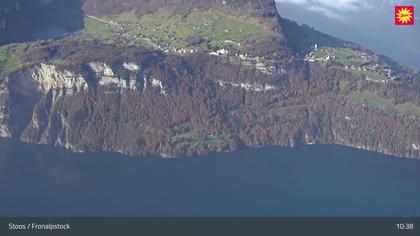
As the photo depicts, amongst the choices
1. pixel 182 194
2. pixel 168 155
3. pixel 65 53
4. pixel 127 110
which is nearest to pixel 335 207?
pixel 182 194

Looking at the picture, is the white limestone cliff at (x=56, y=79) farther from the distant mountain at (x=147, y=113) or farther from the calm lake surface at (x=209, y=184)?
the calm lake surface at (x=209, y=184)

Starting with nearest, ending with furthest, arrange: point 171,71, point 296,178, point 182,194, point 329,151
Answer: point 182,194 < point 296,178 < point 329,151 < point 171,71

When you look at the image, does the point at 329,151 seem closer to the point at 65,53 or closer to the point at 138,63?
the point at 138,63

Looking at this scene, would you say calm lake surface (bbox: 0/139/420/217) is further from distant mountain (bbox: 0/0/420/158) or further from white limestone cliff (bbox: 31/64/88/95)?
white limestone cliff (bbox: 31/64/88/95)

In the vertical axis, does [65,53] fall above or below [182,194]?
above

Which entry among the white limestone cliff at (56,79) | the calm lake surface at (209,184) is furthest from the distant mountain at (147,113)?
the calm lake surface at (209,184)

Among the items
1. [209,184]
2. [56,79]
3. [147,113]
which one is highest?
[56,79]

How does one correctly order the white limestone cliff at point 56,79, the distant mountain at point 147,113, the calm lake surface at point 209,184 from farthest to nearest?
1. the white limestone cliff at point 56,79
2. the distant mountain at point 147,113
3. the calm lake surface at point 209,184

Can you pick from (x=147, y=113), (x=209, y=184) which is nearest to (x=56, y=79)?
(x=147, y=113)

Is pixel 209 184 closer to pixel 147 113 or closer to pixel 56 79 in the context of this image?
pixel 147 113
